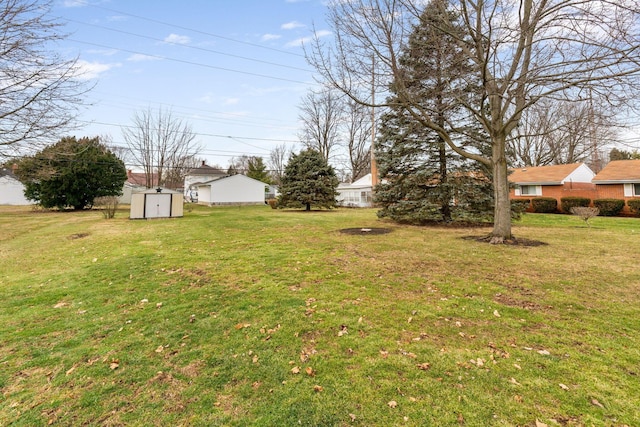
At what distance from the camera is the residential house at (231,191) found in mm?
31188

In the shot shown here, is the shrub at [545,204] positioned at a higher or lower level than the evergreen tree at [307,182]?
lower

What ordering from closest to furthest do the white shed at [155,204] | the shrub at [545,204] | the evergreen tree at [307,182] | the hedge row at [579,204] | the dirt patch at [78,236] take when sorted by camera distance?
the dirt patch at [78,236]
the white shed at [155,204]
the hedge row at [579,204]
the shrub at [545,204]
the evergreen tree at [307,182]

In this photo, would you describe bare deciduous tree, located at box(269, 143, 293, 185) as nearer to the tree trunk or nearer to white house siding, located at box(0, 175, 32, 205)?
white house siding, located at box(0, 175, 32, 205)

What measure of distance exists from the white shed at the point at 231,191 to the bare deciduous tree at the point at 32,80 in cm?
2334

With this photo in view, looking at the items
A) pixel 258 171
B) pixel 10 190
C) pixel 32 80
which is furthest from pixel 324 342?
pixel 10 190

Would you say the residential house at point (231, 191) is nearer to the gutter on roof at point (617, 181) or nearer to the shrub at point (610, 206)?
the shrub at point (610, 206)

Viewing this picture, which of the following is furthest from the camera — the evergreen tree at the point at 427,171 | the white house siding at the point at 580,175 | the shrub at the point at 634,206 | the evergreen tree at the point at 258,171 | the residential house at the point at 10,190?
the evergreen tree at the point at 258,171

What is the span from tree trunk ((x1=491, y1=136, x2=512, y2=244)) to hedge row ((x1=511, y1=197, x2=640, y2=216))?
7.75 m

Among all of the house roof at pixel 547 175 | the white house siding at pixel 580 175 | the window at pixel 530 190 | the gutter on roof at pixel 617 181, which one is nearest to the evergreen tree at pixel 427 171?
the house roof at pixel 547 175

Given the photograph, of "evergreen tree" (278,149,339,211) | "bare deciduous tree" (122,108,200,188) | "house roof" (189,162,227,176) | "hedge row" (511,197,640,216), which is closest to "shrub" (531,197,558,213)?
"hedge row" (511,197,640,216)

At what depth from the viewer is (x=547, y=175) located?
22578 mm

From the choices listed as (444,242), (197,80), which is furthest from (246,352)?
(197,80)

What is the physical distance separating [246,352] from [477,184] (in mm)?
12434

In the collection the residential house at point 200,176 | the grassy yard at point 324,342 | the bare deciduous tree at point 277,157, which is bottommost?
the grassy yard at point 324,342
